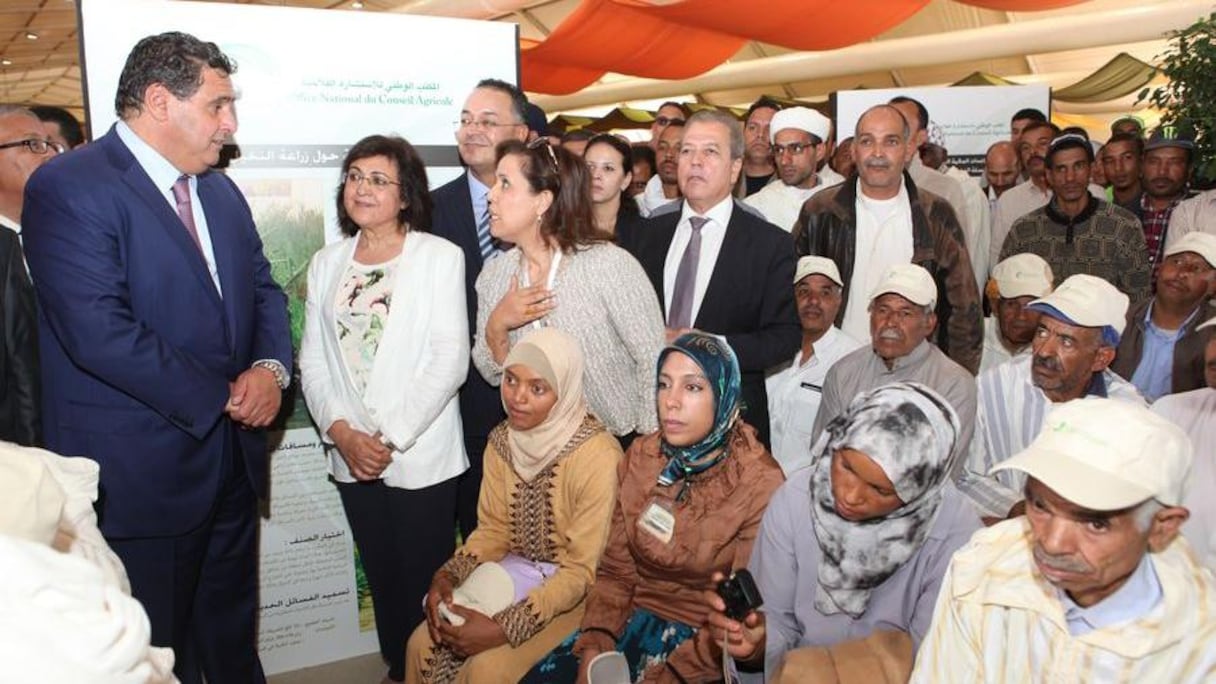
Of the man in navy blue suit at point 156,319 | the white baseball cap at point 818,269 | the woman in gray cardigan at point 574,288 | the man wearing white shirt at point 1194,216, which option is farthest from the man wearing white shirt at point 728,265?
the man wearing white shirt at point 1194,216

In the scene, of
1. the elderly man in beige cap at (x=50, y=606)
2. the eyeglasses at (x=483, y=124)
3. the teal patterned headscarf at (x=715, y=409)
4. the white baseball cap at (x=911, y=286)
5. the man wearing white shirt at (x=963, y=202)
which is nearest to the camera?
the elderly man in beige cap at (x=50, y=606)

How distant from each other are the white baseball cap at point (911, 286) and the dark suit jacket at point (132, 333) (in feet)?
7.14

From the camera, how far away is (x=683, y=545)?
8.27ft

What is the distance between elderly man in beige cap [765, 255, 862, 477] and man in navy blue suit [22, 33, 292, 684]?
1.97 m

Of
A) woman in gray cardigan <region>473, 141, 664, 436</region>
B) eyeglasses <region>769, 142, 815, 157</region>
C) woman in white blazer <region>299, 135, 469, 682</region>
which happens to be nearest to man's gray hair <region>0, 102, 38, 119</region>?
woman in white blazer <region>299, 135, 469, 682</region>

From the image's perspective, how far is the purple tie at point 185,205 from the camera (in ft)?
8.82

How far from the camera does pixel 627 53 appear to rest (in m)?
9.66

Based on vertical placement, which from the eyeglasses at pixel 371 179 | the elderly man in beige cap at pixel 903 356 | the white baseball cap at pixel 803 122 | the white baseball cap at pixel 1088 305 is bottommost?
the elderly man in beige cap at pixel 903 356

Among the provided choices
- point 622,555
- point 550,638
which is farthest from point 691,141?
point 550,638

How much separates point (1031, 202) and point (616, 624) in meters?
4.54

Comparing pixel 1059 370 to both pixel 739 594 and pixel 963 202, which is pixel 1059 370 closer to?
pixel 739 594

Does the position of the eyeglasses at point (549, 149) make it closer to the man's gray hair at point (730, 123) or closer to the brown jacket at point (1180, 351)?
the man's gray hair at point (730, 123)

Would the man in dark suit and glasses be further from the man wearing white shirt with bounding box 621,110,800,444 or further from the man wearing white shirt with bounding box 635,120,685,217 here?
the man wearing white shirt with bounding box 635,120,685,217

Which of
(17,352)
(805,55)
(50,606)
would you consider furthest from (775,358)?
(805,55)
